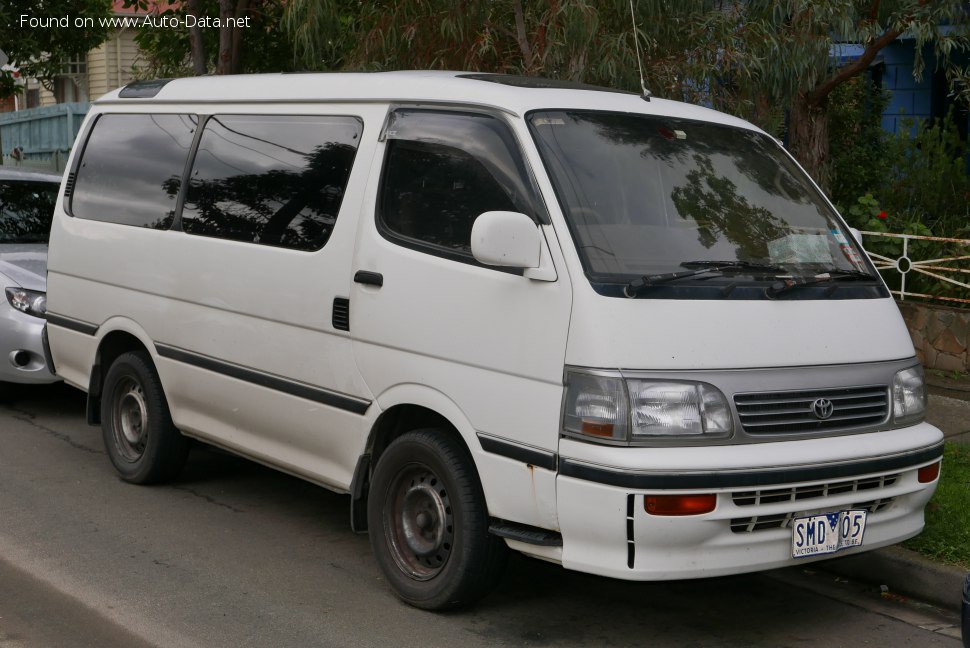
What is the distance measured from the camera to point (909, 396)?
5.07 meters

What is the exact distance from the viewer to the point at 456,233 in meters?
5.14

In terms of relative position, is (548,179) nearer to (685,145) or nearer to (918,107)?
(685,145)

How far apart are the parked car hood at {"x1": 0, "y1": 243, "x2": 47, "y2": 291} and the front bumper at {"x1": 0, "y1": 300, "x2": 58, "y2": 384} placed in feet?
0.77

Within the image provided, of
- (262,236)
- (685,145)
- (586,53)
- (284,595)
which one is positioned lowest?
(284,595)

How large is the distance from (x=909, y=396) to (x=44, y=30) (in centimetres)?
1395

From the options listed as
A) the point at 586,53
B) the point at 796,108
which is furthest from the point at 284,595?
the point at 796,108

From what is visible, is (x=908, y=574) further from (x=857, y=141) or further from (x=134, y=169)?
(x=857, y=141)

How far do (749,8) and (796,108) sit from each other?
3.20m

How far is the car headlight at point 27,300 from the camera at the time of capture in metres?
9.07

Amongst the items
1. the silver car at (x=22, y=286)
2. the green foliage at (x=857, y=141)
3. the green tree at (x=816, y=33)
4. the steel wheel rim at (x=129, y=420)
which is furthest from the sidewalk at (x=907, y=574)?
the green foliage at (x=857, y=141)

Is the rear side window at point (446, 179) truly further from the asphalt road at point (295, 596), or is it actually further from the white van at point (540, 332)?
the asphalt road at point (295, 596)

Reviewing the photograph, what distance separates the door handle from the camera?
5.33 meters

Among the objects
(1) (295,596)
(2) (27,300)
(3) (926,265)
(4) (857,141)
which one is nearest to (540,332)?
(1) (295,596)

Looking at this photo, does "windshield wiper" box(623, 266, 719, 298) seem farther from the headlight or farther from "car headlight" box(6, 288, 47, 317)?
"car headlight" box(6, 288, 47, 317)
